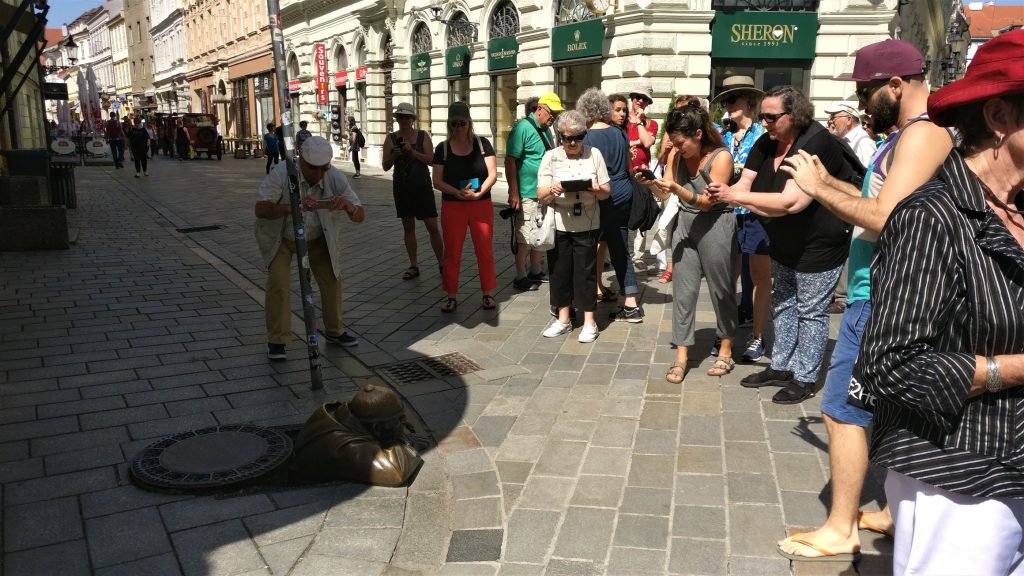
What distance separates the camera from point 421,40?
81.6 feet

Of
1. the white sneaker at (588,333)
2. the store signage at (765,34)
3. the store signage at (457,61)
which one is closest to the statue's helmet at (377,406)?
the white sneaker at (588,333)

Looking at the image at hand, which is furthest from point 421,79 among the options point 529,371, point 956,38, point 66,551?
point 66,551

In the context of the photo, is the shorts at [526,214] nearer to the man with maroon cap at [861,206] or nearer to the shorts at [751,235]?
the shorts at [751,235]

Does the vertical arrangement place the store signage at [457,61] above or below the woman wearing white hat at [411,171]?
above

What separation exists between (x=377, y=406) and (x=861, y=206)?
2.33m

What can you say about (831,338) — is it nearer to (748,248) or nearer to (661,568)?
(748,248)

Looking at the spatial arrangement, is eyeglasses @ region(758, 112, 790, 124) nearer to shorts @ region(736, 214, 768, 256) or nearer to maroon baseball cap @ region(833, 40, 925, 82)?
maroon baseball cap @ region(833, 40, 925, 82)

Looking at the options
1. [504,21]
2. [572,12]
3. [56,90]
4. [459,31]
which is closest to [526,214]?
[572,12]

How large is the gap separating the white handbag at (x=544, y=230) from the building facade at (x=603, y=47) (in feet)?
34.7

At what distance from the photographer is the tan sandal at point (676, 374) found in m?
4.99

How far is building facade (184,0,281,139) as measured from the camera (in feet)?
132

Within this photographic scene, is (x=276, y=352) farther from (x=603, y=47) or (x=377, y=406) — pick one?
(x=603, y=47)

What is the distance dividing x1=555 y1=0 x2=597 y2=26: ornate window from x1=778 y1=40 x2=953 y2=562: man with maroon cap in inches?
571

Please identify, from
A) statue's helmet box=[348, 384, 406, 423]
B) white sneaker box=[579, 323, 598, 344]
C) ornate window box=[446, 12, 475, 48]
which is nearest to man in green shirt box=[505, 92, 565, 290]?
white sneaker box=[579, 323, 598, 344]
